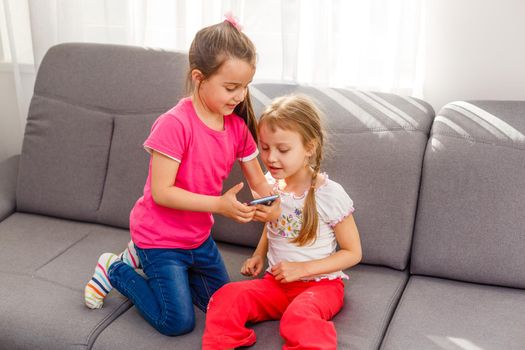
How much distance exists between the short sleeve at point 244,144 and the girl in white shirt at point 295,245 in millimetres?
119

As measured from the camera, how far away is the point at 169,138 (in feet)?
5.89

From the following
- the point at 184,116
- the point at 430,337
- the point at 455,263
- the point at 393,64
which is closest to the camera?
the point at 430,337

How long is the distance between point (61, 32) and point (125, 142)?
2.54 feet

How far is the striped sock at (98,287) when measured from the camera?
1.85 meters

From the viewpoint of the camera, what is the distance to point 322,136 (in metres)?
1.87

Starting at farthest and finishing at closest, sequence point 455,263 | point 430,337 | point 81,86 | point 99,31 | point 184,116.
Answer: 1. point 99,31
2. point 81,86
3. point 455,263
4. point 184,116
5. point 430,337

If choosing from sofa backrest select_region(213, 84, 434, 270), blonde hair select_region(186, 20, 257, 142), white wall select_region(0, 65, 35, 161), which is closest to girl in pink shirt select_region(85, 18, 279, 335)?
blonde hair select_region(186, 20, 257, 142)

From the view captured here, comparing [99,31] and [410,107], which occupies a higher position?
[99,31]

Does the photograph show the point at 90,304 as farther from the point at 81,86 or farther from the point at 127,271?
the point at 81,86

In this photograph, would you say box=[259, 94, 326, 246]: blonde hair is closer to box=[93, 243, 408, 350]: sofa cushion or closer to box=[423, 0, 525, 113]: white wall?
box=[93, 243, 408, 350]: sofa cushion

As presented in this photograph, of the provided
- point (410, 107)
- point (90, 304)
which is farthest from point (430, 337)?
point (90, 304)

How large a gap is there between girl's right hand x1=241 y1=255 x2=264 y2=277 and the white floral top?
0.06 m

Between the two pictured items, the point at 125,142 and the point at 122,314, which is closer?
the point at 122,314

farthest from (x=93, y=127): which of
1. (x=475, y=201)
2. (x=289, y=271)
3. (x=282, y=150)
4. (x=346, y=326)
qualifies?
(x=475, y=201)
